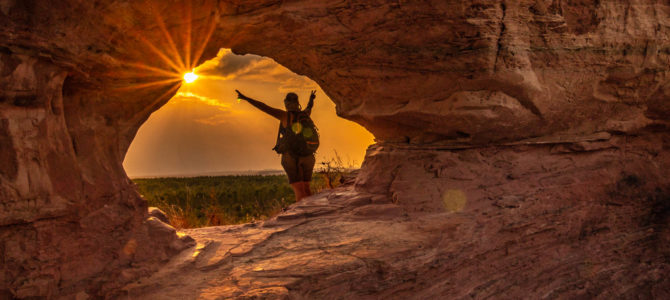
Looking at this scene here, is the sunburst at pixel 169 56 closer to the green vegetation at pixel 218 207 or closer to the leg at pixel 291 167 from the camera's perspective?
the green vegetation at pixel 218 207

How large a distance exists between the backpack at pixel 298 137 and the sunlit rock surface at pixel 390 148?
160cm

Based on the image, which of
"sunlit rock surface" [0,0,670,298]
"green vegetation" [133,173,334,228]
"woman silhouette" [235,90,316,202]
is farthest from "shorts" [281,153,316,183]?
"sunlit rock surface" [0,0,670,298]

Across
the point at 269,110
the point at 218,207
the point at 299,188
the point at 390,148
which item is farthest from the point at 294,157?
the point at 218,207

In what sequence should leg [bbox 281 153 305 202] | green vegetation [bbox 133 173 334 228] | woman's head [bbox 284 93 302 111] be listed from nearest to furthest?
woman's head [bbox 284 93 302 111], leg [bbox 281 153 305 202], green vegetation [bbox 133 173 334 228]

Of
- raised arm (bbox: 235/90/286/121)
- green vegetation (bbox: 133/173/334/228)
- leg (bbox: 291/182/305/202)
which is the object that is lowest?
green vegetation (bbox: 133/173/334/228)

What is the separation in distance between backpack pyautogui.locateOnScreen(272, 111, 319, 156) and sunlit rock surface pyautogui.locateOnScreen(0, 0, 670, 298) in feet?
5.24

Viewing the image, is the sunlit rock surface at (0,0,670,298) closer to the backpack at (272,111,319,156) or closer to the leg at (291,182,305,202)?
the backpack at (272,111,319,156)

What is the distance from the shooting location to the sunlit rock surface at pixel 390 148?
2098 millimetres

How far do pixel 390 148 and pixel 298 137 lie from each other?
2.03 meters

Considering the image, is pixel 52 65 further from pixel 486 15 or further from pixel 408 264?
pixel 486 15

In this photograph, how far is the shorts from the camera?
5.57 meters

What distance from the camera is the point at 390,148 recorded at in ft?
12.4

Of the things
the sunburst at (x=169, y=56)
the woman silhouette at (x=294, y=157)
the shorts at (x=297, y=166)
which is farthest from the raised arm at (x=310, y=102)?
the sunburst at (x=169, y=56)

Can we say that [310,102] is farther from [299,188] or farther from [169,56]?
[169,56]
